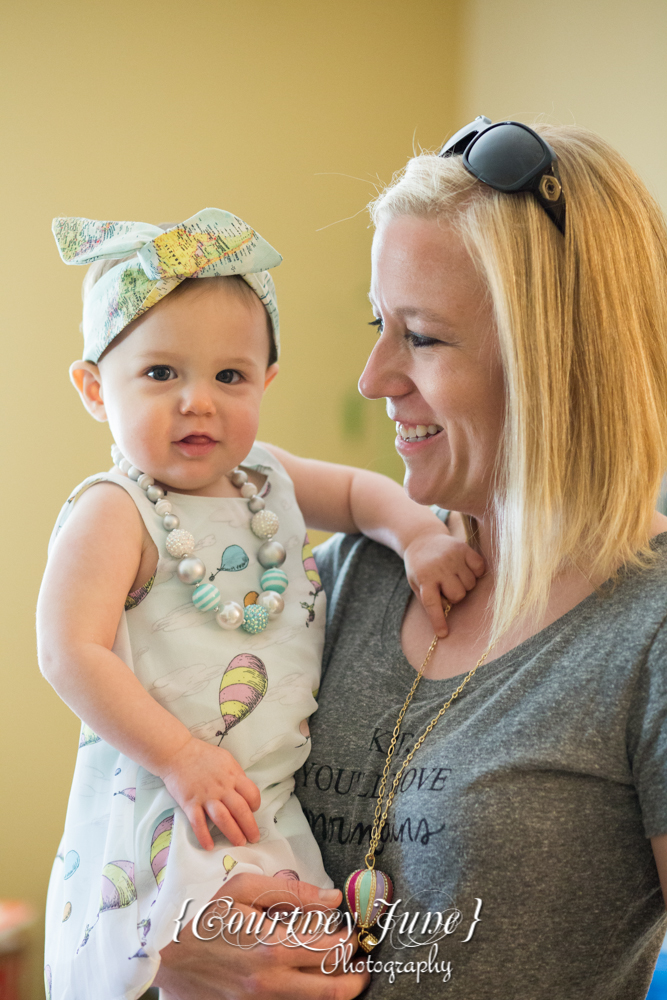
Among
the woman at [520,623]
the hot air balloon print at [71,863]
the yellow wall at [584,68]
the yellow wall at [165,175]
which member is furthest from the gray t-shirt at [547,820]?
the yellow wall at [165,175]

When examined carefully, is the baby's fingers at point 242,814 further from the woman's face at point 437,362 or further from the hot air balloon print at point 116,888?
the woman's face at point 437,362

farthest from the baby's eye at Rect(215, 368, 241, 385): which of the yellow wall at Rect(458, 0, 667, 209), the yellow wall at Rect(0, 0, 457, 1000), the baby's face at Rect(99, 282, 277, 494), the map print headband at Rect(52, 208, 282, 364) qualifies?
the yellow wall at Rect(0, 0, 457, 1000)

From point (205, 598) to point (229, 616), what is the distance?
4 cm

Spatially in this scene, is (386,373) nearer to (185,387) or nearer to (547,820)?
(185,387)

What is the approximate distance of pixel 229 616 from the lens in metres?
1.11

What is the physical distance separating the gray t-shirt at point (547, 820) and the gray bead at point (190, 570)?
1.20 ft

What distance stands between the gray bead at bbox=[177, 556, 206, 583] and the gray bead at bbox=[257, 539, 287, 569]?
124mm

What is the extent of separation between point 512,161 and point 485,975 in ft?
3.11

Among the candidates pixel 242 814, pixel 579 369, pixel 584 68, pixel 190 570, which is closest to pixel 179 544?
pixel 190 570

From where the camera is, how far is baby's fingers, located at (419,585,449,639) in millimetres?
1176

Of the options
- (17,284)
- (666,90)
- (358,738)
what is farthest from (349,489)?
(17,284)

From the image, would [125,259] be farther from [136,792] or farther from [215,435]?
[136,792]

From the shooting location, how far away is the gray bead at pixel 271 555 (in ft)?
4.00

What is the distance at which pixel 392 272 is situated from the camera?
1.13 m
